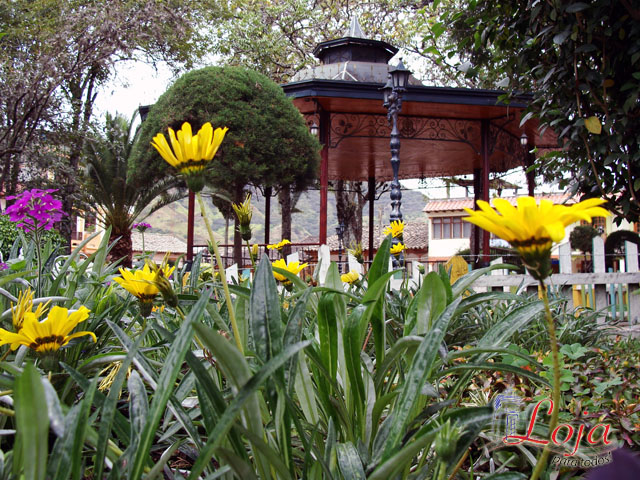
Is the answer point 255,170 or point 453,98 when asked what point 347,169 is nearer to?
point 453,98

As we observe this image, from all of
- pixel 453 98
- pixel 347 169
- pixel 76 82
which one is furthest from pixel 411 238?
pixel 453 98

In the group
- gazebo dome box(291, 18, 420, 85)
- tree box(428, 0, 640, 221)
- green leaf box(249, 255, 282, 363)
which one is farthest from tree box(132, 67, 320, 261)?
green leaf box(249, 255, 282, 363)

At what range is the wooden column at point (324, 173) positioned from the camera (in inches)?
337

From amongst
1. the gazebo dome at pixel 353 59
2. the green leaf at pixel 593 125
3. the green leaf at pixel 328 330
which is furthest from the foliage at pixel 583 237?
the green leaf at pixel 328 330

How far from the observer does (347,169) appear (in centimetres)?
1387

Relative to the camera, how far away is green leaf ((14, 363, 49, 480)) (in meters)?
0.46

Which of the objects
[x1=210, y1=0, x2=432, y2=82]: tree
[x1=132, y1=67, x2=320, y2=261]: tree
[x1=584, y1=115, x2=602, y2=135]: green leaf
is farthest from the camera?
[x1=210, y1=0, x2=432, y2=82]: tree

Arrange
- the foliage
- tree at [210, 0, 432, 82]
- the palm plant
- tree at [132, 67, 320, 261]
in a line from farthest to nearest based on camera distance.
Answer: the foliage → tree at [210, 0, 432, 82] → the palm plant → tree at [132, 67, 320, 261]

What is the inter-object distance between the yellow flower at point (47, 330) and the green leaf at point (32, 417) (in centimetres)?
36

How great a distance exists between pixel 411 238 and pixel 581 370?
35748 mm

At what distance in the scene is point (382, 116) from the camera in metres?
9.65

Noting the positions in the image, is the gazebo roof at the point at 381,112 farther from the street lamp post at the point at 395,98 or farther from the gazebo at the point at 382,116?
the street lamp post at the point at 395,98

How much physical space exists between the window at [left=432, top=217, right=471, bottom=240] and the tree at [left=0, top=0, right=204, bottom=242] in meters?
24.4

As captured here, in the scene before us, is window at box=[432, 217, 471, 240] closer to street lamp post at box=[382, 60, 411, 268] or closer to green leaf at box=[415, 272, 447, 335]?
street lamp post at box=[382, 60, 411, 268]
